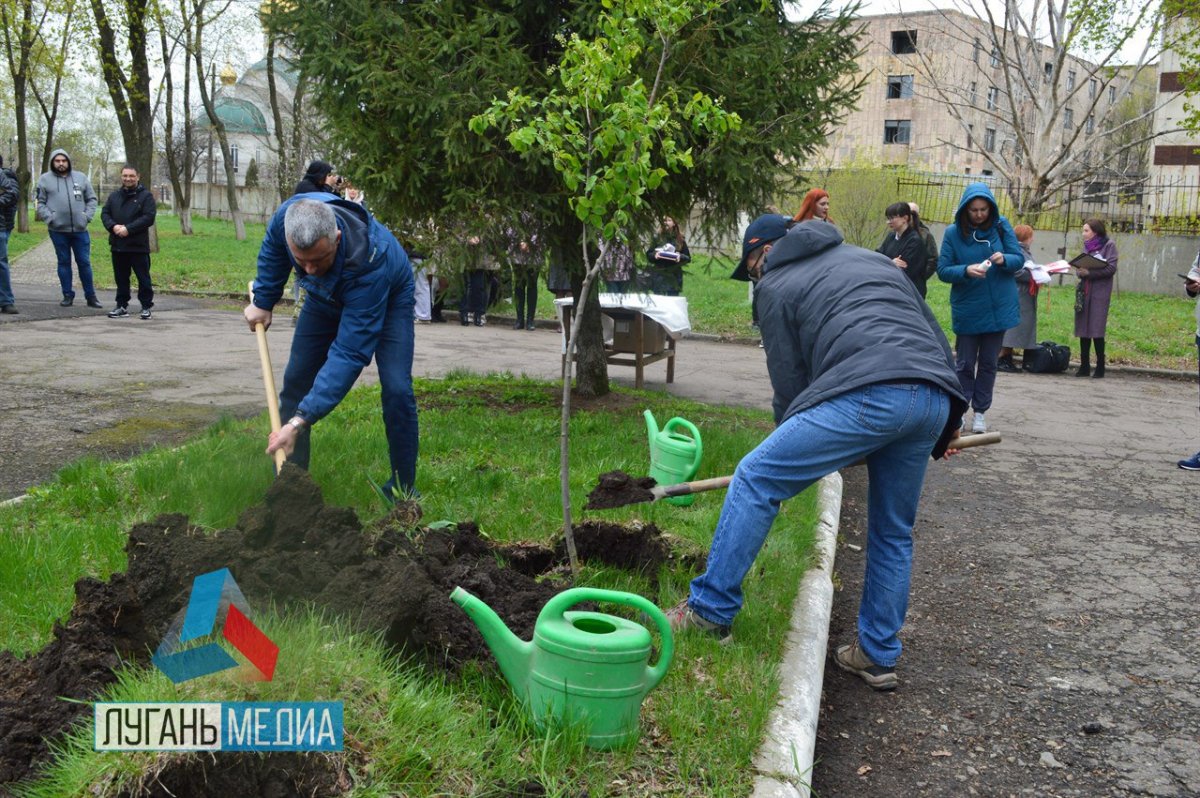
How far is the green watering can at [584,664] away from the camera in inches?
114

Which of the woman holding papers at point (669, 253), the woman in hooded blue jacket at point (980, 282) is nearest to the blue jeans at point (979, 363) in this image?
the woman in hooded blue jacket at point (980, 282)

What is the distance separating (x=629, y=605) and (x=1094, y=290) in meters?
12.2

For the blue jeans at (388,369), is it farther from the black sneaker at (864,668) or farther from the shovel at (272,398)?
the black sneaker at (864,668)

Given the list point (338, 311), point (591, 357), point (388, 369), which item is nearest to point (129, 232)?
point (591, 357)

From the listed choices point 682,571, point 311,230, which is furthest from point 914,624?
point 311,230

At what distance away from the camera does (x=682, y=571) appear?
455cm

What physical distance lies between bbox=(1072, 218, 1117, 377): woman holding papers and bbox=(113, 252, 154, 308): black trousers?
12.3 m

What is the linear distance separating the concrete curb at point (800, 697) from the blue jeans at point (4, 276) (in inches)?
490

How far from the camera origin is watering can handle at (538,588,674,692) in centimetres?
289

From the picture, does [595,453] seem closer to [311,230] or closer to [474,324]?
[311,230]

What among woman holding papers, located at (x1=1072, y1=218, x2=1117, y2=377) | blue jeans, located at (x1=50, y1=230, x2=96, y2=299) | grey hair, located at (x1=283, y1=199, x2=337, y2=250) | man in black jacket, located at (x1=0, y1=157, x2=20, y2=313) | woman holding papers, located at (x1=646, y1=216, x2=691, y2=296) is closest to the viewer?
grey hair, located at (x1=283, y1=199, x2=337, y2=250)

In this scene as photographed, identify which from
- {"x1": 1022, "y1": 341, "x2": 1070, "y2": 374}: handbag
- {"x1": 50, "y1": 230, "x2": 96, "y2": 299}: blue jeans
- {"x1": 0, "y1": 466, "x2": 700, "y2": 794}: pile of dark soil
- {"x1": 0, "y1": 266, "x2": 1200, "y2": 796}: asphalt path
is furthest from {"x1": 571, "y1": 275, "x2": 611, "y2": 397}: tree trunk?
{"x1": 50, "y1": 230, "x2": 96, "y2": 299}: blue jeans

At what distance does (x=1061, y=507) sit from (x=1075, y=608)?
2106 millimetres

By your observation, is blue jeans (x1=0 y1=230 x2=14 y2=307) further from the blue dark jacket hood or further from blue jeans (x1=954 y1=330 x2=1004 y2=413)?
blue jeans (x1=954 y1=330 x2=1004 y2=413)
